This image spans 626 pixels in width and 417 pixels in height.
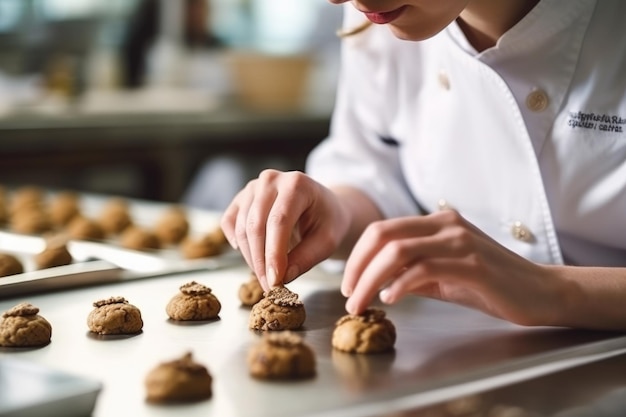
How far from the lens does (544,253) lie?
139 cm

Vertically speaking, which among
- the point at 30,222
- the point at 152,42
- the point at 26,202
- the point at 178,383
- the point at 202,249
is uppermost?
the point at 152,42

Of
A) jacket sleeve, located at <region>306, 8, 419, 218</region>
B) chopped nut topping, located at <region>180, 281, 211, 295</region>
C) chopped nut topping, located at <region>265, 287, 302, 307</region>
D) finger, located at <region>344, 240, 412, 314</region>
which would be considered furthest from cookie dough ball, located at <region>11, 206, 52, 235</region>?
finger, located at <region>344, 240, 412, 314</region>

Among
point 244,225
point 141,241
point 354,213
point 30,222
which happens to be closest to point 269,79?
point 30,222

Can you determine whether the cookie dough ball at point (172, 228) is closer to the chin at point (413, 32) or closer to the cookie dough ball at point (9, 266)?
the cookie dough ball at point (9, 266)

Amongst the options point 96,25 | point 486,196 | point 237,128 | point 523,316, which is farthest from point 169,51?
point 523,316

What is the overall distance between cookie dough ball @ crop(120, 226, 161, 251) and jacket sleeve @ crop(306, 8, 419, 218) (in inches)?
12.2

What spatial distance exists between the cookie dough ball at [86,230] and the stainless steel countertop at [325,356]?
48 cm

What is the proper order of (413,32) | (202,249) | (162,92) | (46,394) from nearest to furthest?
(46,394) → (413,32) → (202,249) → (162,92)

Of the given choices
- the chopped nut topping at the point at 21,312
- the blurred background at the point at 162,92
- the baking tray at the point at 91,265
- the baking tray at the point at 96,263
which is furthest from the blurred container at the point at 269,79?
the chopped nut topping at the point at 21,312

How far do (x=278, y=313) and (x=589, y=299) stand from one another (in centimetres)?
35

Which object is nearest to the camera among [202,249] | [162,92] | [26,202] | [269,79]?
[202,249]

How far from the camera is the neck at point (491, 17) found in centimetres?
128

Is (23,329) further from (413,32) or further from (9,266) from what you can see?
(413,32)

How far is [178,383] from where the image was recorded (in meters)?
0.85
